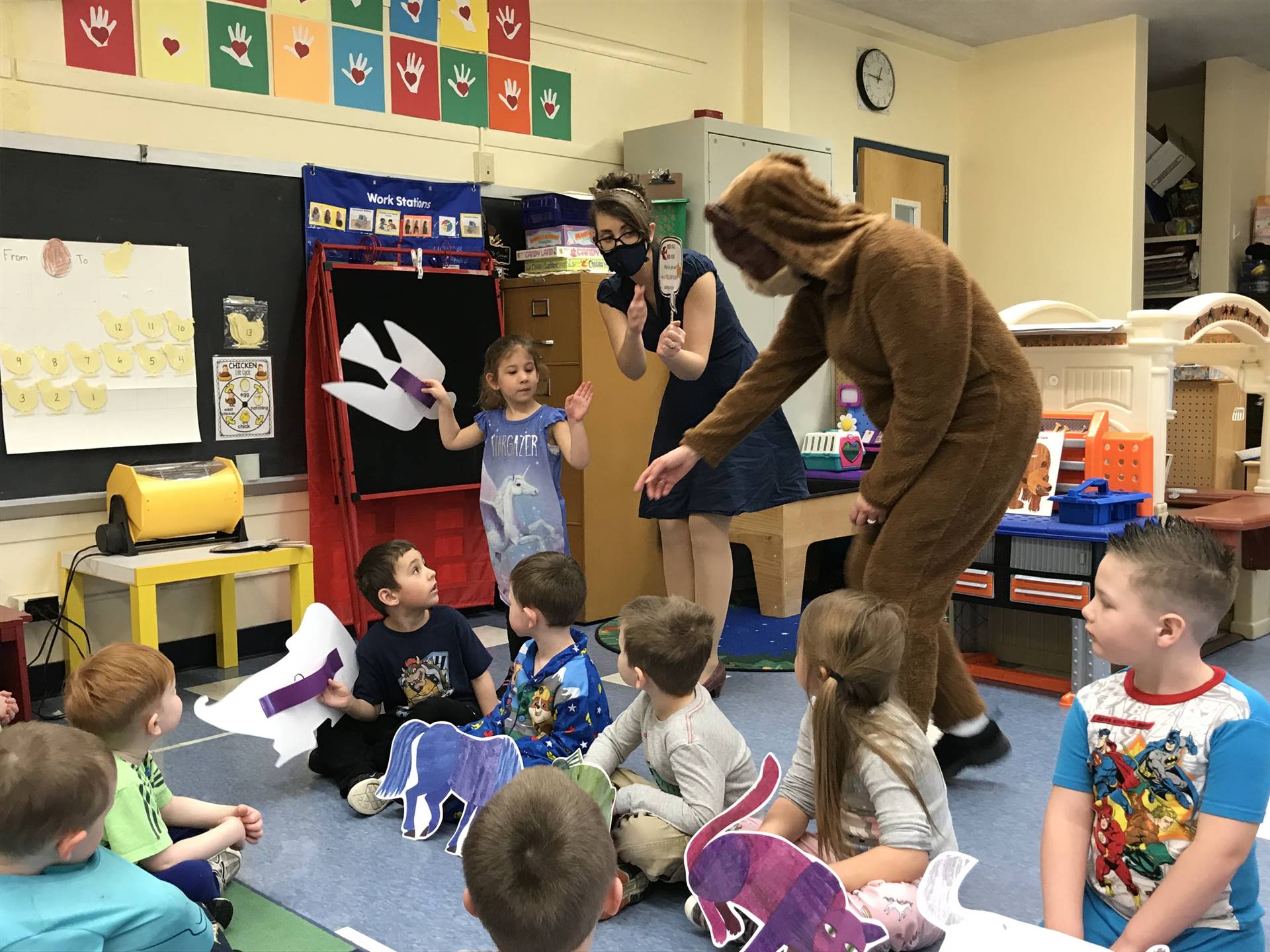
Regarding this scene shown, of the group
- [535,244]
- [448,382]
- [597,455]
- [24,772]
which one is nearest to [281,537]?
[448,382]

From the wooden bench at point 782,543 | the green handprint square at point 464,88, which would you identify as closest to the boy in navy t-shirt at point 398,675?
the wooden bench at point 782,543

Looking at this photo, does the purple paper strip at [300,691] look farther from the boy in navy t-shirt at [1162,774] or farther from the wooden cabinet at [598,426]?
the wooden cabinet at [598,426]

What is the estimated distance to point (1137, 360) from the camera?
3.71 m

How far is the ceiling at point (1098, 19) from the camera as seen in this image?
6.11 m

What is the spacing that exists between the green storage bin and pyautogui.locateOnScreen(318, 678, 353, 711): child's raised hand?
260 centimetres

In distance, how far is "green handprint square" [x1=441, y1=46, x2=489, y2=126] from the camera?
450 centimetres

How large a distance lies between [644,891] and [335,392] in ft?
7.37

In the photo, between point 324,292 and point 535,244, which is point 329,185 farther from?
point 535,244

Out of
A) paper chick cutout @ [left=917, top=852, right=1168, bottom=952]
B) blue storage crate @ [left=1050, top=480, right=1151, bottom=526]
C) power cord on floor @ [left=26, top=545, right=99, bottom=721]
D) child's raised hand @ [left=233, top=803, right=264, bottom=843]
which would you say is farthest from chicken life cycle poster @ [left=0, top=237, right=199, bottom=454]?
paper chick cutout @ [left=917, top=852, right=1168, bottom=952]

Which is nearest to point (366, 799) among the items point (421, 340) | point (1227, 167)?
point (421, 340)

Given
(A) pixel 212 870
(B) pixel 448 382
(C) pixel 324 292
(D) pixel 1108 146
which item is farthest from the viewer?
(D) pixel 1108 146

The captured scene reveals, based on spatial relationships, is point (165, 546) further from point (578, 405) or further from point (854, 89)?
point (854, 89)

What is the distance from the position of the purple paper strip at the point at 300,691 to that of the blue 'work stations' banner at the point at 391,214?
1.88m

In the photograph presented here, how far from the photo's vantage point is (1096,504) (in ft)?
11.0
